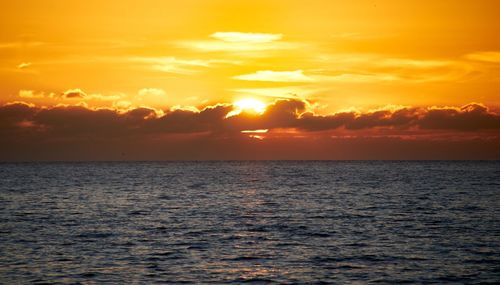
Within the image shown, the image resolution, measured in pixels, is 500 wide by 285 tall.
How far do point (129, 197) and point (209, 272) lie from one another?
228 ft

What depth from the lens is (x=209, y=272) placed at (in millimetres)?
39750

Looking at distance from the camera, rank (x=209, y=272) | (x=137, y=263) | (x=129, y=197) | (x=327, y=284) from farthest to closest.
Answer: (x=129, y=197), (x=137, y=263), (x=209, y=272), (x=327, y=284)

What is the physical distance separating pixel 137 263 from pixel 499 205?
200 ft

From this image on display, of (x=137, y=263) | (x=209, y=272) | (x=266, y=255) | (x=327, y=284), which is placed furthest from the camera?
(x=266, y=255)

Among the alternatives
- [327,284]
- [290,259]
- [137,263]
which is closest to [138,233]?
[137,263]

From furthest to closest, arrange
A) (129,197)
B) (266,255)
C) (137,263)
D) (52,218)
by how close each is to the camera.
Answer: (129,197)
(52,218)
(266,255)
(137,263)

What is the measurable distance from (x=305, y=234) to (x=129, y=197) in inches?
2239

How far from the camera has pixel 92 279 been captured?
123 ft

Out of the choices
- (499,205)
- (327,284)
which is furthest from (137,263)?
(499,205)

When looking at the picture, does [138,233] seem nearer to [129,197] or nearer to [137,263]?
[137,263]

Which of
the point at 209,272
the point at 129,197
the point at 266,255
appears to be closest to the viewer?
the point at 209,272

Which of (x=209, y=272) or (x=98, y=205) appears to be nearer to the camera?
(x=209, y=272)

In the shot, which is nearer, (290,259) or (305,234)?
(290,259)

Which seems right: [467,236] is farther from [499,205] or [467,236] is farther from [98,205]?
[98,205]
